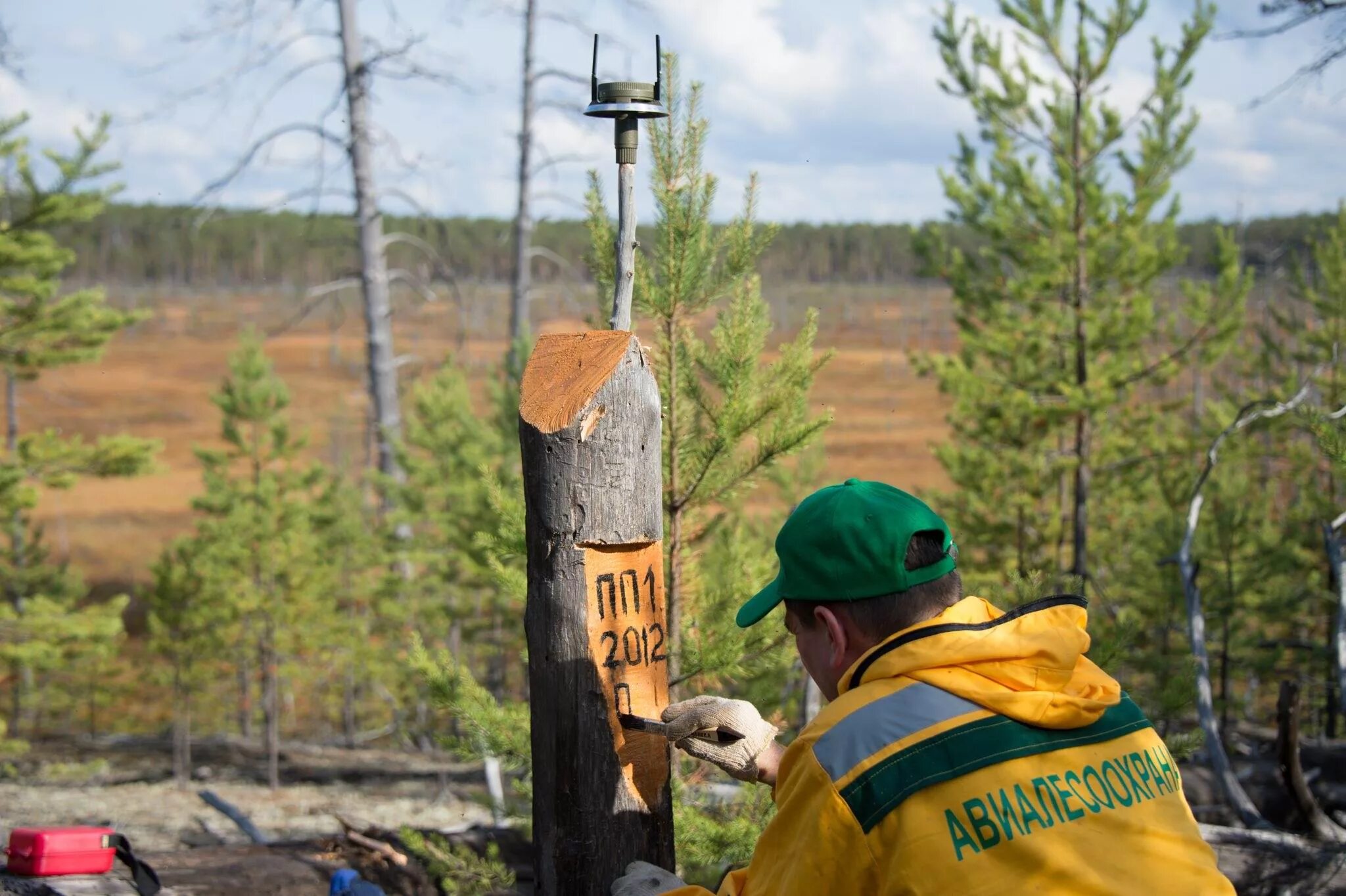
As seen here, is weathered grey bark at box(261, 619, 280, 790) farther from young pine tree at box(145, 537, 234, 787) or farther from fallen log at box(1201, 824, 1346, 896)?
fallen log at box(1201, 824, 1346, 896)

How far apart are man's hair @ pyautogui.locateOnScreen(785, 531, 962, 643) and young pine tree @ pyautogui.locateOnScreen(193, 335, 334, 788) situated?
14936 mm

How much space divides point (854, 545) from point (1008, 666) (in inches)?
12.8

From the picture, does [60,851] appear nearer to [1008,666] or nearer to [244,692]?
[1008,666]

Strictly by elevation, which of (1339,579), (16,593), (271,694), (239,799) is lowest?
(239,799)

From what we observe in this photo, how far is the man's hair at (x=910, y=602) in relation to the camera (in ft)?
6.52

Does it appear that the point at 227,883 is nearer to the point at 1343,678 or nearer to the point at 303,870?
the point at 303,870

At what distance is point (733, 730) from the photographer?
2621mm

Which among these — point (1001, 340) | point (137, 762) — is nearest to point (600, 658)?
point (1001, 340)

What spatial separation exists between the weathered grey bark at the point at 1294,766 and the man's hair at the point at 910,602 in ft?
12.5

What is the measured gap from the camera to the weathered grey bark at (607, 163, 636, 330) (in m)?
3.56

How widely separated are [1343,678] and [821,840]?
423 centimetres

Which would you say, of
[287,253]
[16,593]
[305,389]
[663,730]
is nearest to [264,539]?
[16,593]

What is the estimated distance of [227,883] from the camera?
14.7ft

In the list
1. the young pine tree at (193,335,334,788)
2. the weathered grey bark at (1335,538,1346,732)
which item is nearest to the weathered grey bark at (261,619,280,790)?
the young pine tree at (193,335,334,788)
